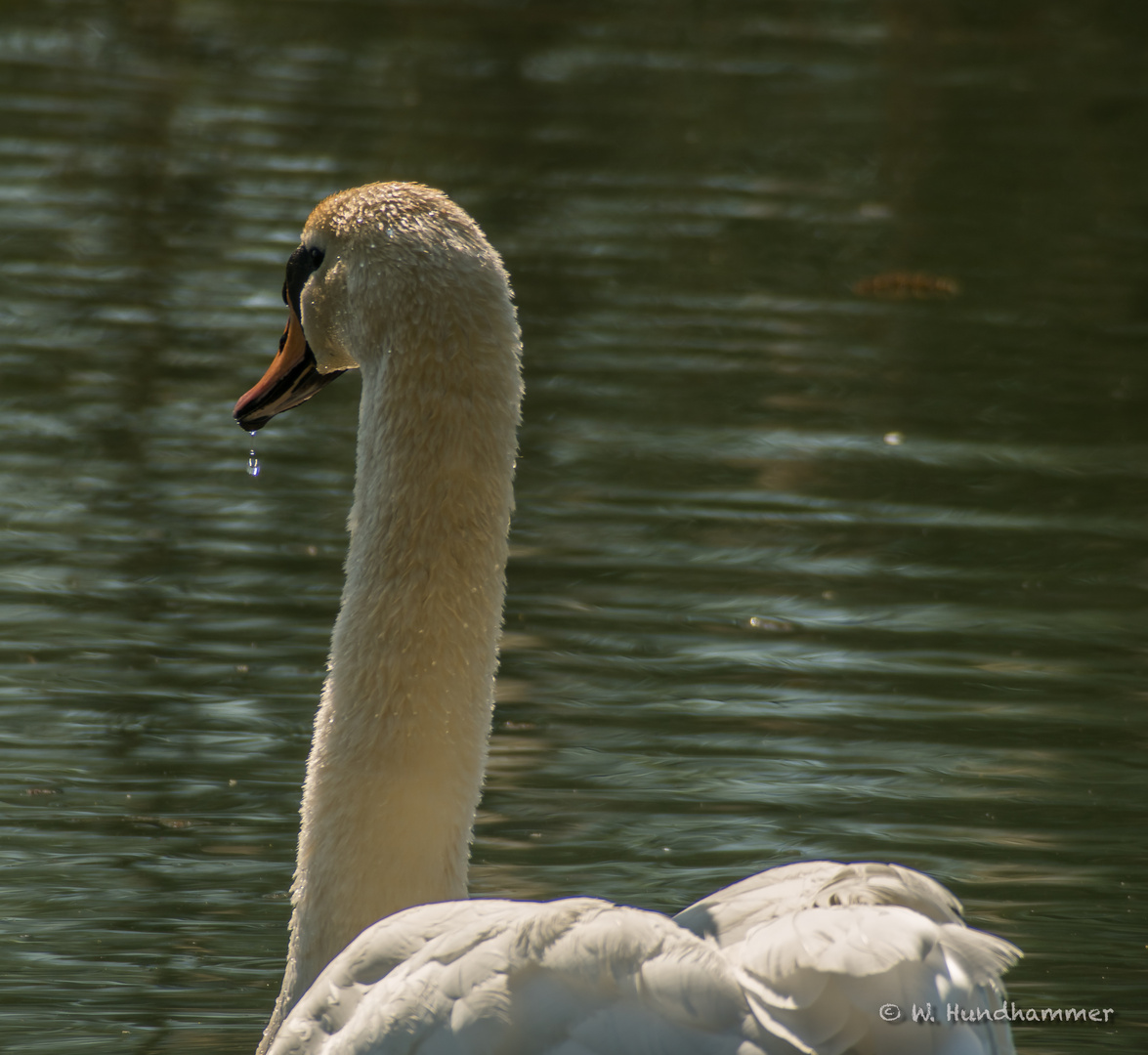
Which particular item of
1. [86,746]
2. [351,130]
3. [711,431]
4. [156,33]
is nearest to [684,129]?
[351,130]

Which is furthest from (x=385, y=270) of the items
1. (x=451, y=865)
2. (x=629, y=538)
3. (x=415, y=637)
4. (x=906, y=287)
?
(x=906, y=287)

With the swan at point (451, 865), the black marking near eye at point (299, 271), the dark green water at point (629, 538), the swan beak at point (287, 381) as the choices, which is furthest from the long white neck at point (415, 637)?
the dark green water at point (629, 538)

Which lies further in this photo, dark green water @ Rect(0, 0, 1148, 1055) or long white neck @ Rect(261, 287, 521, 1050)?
dark green water @ Rect(0, 0, 1148, 1055)

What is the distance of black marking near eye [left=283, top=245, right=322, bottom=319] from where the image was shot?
4555 mm

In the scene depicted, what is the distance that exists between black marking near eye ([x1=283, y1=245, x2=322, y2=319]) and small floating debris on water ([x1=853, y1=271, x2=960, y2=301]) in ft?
29.4

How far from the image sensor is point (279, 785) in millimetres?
6082

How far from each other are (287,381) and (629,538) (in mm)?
3780

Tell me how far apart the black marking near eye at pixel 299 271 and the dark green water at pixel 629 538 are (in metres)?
1.54

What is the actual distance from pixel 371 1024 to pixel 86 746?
3388 mm

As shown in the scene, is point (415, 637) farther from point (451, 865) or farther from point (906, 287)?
point (906, 287)

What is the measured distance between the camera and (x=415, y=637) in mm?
4098

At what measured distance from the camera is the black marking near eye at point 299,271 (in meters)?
4.55

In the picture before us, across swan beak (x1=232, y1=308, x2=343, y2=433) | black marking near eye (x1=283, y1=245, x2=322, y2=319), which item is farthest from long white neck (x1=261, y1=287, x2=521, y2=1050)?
swan beak (x1=232, y1=308, x2=343, y2=433)

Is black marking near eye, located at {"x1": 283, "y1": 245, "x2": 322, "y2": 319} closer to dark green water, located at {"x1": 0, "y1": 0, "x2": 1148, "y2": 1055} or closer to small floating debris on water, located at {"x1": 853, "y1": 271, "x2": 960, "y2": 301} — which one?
dark green water, located at {"x1": 0, "y1": 0, "x2": 1148, "y2": 1055}
